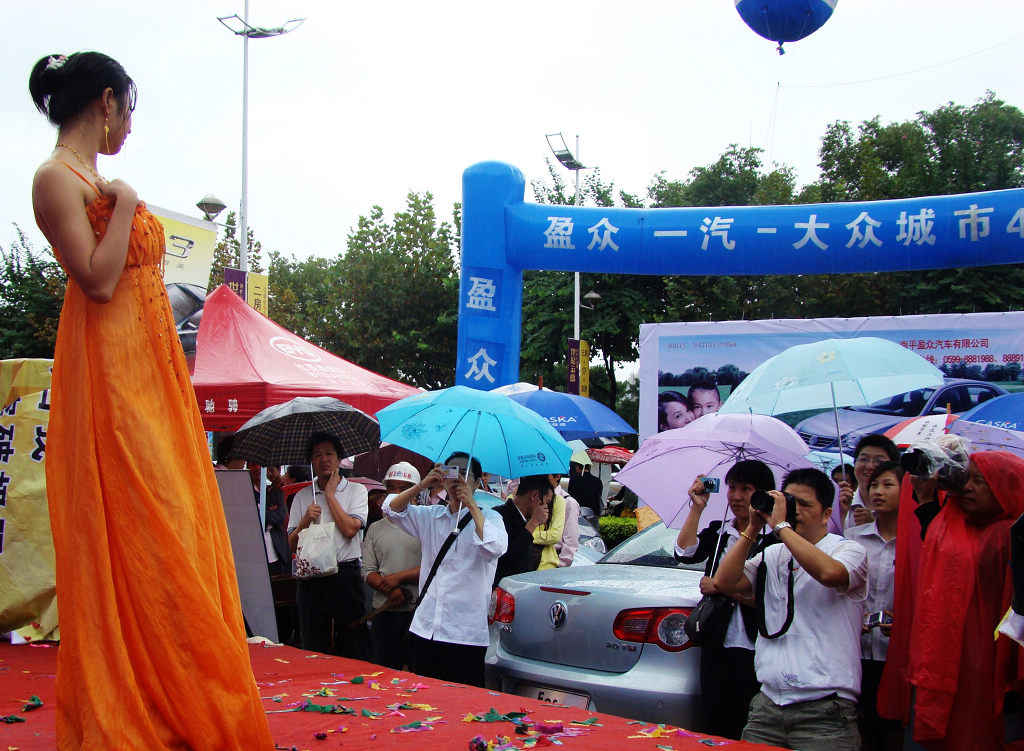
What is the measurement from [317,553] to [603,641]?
200cm

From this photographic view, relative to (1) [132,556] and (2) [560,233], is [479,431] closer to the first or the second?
(1) [132,556]

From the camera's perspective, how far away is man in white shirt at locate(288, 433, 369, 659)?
6.34m

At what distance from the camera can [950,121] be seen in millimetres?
26234

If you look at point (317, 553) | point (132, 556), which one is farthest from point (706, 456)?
point (132, 556)

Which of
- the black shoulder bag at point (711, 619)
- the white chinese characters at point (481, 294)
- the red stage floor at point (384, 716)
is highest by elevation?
the white chinese characters at point (481, 294)

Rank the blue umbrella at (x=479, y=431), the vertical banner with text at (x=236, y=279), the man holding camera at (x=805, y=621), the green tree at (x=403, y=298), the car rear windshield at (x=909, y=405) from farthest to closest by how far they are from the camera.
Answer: the green tree at (x=403, y=298), the vertical banner with text at (x=236, y=279), the car rear windshield at (x=909, y=405), the blue umbrella at (x=479, y=431), the man holding camera at (x=805, y=621)

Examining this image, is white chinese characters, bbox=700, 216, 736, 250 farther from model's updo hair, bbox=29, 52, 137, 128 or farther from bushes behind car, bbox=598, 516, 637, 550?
model's updo hair, bbox=29, 52, 137, 128

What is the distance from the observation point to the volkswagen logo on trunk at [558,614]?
5.16 m

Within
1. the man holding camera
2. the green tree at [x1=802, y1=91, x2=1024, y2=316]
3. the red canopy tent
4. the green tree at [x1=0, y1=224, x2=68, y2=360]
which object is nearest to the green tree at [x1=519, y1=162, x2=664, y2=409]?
the green tree at [x1=802, y1=91, x2=1024, y2=316]

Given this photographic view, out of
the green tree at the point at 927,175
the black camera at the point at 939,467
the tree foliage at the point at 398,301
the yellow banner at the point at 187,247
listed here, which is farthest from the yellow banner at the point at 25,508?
the tree foliage at the point at 398,301

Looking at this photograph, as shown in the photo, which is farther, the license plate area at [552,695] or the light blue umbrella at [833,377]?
the light blue umbrella at [833,377]

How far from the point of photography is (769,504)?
4.06m

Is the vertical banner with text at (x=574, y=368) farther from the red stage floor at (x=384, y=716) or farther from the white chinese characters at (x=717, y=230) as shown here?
the red stage floor at (x=384, y=716)

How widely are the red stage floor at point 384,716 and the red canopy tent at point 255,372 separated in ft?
11.3
